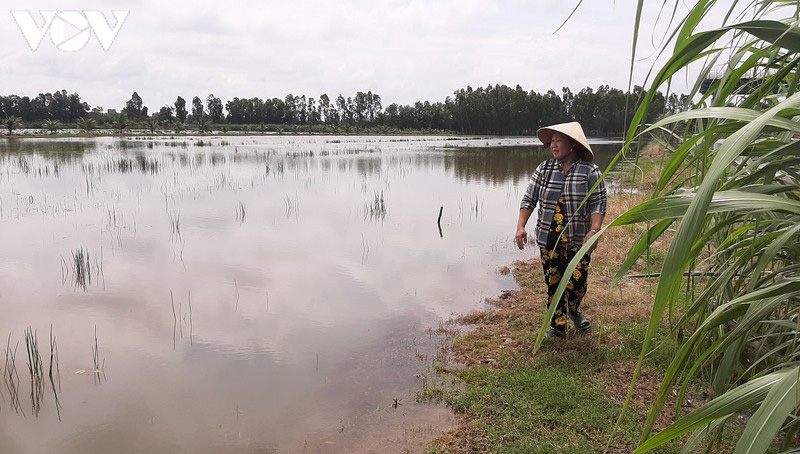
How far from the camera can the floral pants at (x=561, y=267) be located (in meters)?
3.95

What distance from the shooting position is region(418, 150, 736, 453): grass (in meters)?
3.01

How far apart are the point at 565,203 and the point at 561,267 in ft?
1.63

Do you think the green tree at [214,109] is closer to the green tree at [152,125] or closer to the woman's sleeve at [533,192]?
the green tree at [152,125]

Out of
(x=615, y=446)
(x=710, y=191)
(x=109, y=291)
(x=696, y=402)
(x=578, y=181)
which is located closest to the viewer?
(x=710, y=191)

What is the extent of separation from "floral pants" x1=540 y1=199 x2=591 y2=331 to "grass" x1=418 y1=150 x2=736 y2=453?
23 cm

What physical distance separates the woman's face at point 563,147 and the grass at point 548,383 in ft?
2.53

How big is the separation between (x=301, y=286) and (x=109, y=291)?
2.22 meters

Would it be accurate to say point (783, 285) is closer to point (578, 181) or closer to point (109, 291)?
point (578, 181)

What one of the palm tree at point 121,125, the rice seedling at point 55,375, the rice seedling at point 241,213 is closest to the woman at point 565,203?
the rice seedling at point 55,375

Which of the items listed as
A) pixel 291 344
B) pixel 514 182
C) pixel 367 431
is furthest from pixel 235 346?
pixel 514 182

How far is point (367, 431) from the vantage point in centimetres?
336

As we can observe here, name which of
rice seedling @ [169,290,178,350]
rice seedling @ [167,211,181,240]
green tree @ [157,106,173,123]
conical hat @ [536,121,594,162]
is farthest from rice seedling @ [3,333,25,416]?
green tree @ [157,106,173,123]

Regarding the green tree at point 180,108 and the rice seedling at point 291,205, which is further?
the green tree at point 180,108

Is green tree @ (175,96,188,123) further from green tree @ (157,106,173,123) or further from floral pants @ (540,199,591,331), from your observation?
floral pants @ (540,199,591,331)
